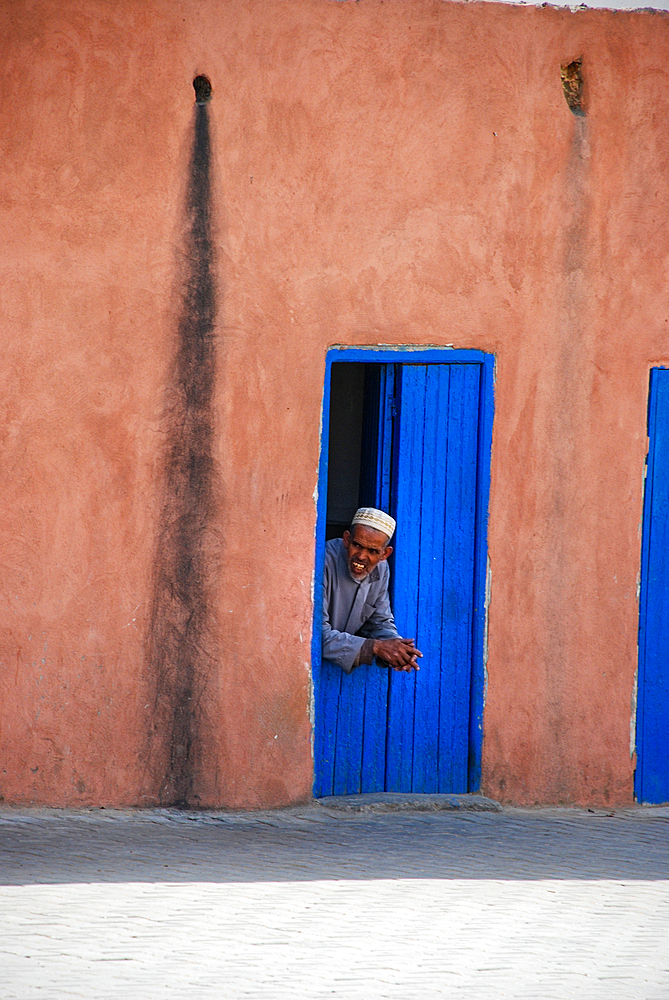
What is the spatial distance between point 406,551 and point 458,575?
11.9 inches

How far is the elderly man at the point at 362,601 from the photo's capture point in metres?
6.00

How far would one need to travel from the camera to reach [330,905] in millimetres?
4621

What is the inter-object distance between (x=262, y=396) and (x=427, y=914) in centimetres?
262

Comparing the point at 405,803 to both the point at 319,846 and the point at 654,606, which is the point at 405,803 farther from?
the point at 654,606

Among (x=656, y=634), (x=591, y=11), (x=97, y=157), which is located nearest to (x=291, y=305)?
(x=97, y=157)

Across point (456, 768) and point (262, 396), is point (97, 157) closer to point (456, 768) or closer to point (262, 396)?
point (262, 396)

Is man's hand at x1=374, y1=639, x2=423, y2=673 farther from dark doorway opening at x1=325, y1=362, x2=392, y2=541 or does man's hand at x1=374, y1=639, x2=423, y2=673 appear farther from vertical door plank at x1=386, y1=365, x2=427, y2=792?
dark doorway opening at x1=325, y1=362, x2=392, y2=541

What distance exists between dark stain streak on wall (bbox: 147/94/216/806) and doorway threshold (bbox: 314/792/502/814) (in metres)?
0.75

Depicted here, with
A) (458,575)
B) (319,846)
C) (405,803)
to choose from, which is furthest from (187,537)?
(405,803)

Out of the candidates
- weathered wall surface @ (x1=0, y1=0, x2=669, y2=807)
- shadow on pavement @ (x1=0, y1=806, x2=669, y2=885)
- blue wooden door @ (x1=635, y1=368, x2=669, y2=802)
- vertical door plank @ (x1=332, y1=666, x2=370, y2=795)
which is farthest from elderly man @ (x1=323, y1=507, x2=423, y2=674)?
blue wooden door @ (x1=635, y1=368, x2=669, y2=802)

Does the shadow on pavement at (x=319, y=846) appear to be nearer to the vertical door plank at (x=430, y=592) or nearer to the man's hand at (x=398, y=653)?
the vertical door plank at (x=430, y=592)

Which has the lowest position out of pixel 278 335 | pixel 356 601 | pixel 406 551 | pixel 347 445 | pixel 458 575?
pixel 356 601

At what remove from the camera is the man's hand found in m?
5.95

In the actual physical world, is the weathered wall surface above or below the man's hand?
above
